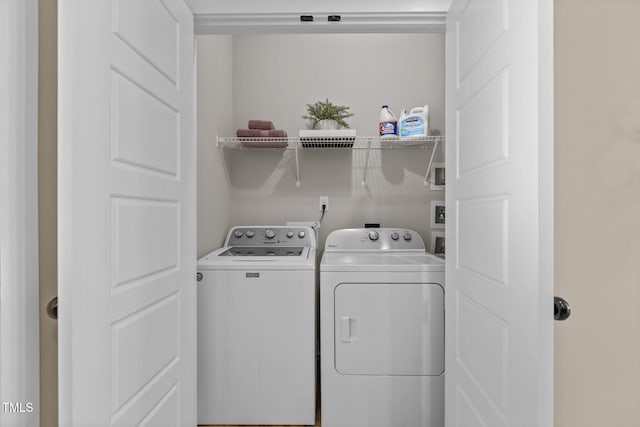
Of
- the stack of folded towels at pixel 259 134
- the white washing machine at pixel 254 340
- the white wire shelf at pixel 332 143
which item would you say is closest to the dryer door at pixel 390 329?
the white washing machine at pixel 254 340

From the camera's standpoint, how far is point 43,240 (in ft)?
2.80

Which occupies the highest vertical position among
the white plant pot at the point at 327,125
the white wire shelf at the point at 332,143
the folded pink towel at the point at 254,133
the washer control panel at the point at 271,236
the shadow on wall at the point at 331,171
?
the white plant pot at the point at 327,125

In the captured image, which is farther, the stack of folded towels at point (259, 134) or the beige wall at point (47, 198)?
the stack of folded towels at point (259, 134)

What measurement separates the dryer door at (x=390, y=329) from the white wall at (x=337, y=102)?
0.91 meters

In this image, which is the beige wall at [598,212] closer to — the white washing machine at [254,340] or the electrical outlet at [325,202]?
the white washing machine at [254,340]

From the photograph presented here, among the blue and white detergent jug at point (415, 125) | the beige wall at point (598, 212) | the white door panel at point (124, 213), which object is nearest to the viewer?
the white door panel at point (124, 213)

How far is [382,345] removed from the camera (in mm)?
1774

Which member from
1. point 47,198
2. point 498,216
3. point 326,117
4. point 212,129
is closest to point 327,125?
point 326,117

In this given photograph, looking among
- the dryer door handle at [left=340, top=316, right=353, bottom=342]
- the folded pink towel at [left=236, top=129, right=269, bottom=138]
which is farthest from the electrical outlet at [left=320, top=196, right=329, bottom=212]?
the dryer door handle at [left=340, top=316, right=353, bottom=342]

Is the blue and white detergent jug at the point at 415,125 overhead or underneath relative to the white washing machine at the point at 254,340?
overhead

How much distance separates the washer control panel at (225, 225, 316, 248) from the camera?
241 cm

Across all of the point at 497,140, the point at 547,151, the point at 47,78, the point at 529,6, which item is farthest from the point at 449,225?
the point at 47,78

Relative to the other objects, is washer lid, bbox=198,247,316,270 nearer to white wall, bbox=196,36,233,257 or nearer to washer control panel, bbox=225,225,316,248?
white wall, bbox=196,36,233,257

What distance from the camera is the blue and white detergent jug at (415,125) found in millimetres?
2244
